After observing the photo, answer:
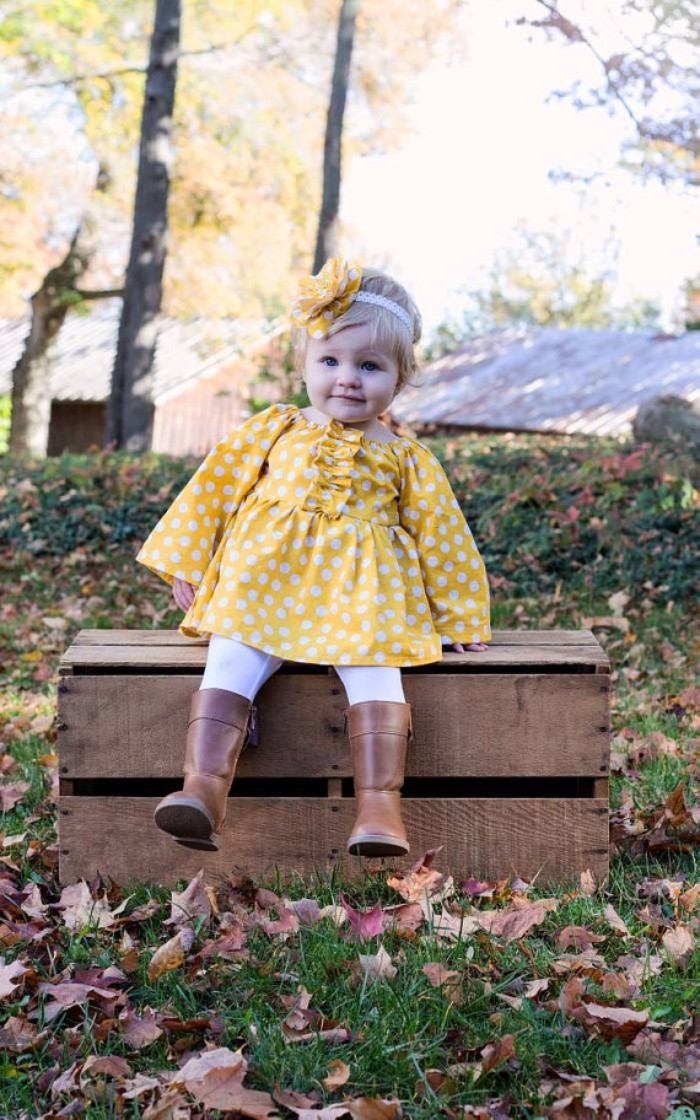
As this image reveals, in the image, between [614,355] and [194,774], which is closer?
[194,774]

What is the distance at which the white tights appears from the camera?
113 inches

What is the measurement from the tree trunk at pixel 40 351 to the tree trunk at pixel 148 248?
851 cm

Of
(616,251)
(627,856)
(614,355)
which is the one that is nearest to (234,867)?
(627,856)

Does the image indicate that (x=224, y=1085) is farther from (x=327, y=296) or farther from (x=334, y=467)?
(x=327, y=296)

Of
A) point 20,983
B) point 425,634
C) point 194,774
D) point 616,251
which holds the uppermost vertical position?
point 616,251

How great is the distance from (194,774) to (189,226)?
17.5 meters

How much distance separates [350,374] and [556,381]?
60.9ft

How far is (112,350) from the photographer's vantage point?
Result: 2977cm

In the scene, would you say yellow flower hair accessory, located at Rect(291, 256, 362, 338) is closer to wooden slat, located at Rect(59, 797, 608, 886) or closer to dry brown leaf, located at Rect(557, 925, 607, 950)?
wooden slat, located at Rect(59, 797, 608, 886)

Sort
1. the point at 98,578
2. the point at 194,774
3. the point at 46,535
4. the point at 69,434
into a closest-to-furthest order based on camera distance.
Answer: the point at 194,774, the point at 98,578, the point at 46,535, the point at 69,434

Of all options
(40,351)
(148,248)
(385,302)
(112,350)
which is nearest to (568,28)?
(148,248)

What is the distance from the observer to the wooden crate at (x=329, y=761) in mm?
2955

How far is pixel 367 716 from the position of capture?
283 cm

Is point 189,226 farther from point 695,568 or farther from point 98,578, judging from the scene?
point 695,568
